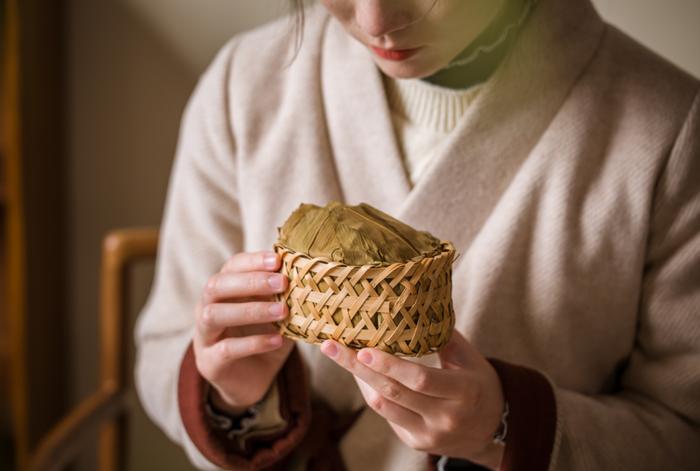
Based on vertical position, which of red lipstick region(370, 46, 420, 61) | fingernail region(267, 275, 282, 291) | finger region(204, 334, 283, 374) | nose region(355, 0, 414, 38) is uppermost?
nose region(355, 0, 414, 38)

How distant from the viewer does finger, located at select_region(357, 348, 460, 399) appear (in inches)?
18.6

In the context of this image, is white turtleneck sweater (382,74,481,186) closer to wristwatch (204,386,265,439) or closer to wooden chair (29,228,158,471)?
wristwatch (204,386,265,439)

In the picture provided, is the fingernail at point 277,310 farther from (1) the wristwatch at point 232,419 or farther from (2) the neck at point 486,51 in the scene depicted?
(2) the neck at point 486,51

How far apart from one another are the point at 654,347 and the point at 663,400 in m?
0.06

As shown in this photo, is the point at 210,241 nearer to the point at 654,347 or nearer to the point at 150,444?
the point at 654,347

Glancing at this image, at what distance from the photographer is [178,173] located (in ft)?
2.84

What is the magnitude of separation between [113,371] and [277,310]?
29.1 inches

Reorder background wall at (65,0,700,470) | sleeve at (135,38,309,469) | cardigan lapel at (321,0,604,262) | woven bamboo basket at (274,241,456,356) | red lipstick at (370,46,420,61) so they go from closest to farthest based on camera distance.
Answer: woven bamboo basket at (274,241,456,356) < red lipstick at (370,46,420,61) < cardigan lapel at (321,0,604,262) < sleeve at (135,38,309,469) < background wall at (65,0,700,470)

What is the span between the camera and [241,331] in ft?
2.13

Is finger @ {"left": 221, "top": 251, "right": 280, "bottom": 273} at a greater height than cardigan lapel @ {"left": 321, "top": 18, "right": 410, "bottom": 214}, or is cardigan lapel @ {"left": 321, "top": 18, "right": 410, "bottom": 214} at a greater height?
cardigan lapel @ {"left": 321, "top": 18, "right": 410, "bottom": 214}

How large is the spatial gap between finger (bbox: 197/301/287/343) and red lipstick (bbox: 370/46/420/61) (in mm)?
248

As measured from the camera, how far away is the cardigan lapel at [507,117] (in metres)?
0.69

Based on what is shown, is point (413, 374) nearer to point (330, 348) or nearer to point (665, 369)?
point (330, 348)

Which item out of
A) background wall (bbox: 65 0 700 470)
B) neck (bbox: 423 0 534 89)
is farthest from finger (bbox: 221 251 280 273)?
background wall (bbox: 65 0 700 470)
